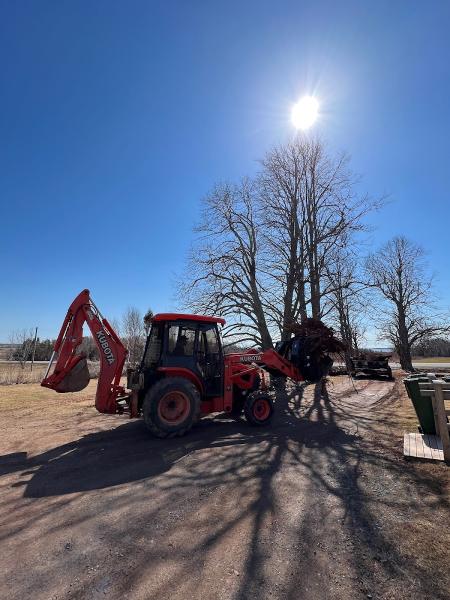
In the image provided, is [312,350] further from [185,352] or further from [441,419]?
[441,419]

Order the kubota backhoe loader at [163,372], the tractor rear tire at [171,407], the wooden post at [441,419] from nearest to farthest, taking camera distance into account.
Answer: the wooden post at [441,419] < the tractor rear tire at [171,407] < the kubota backhoe loader at [163,372]

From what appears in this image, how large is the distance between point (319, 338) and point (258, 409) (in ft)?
10.5

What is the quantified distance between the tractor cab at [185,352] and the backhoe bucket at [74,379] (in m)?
1.27

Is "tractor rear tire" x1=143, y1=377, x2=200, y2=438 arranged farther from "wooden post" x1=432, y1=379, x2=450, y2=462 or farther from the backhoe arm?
"wooden post" x1=432, y1=379, x2=450, y2=462

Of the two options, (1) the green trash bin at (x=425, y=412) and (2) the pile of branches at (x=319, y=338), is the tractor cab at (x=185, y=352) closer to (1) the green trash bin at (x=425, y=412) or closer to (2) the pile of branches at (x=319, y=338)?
(2) the pile of branches at (x=319, y=338)

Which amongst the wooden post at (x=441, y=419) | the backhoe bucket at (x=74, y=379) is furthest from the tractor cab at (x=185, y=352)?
the wooden post at (x=441, y=419)

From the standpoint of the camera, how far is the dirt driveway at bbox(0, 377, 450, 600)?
2934 mm

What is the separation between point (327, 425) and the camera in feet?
30.8

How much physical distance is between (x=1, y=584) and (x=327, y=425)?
7850 mm

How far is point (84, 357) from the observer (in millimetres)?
8539

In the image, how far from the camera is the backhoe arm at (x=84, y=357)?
8.20 m

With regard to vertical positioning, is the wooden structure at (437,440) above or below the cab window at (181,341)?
below

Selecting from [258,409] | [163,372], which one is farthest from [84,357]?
[258,409]

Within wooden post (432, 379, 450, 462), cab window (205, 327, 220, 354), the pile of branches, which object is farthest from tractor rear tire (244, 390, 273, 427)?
wooden post (432, 379, 450, 462)
